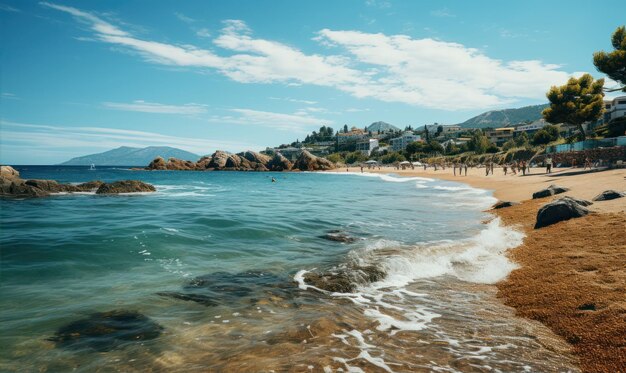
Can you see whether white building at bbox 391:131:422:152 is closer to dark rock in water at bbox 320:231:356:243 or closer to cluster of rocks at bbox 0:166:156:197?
cluster of rocks at bbox 0:166:156:197

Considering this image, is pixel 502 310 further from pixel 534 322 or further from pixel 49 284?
pixel 49 284

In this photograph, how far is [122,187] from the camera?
1293 inches

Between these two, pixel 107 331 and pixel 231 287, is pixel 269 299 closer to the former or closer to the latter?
pixel 231 287

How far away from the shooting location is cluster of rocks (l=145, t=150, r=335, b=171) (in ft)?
448

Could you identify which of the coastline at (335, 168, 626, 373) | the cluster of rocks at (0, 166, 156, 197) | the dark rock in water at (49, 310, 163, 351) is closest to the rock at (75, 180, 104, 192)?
the cluster of rocks at (0, 166, 156, 197)

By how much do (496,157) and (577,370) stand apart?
298 ft

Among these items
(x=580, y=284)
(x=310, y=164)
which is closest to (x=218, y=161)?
(x=310, y=164)

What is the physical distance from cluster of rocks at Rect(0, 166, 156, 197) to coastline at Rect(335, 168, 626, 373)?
3310 centimetres

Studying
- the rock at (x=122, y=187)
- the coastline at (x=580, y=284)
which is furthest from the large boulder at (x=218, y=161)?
the coastline at (x=580, y=284)

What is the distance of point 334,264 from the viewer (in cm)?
1024

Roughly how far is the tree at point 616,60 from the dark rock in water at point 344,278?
55.2 meters

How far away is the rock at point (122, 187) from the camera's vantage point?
31703mm

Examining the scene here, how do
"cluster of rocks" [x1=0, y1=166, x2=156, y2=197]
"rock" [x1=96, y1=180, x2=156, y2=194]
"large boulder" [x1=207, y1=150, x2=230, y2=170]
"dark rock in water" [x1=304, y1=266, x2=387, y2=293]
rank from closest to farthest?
"dark rock in water" [x1=304, y1=266, x2=387, y2=293], "cluster of rocks" [x1=0, y1=166, x2=156, y2=197], "rock" [x1=96, y1=180, x2=156, y2=194], "large boulder" [x1=207, y1=150, x2=230, y2=170]

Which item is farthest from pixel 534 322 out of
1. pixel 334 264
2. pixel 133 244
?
pixel 133 244
